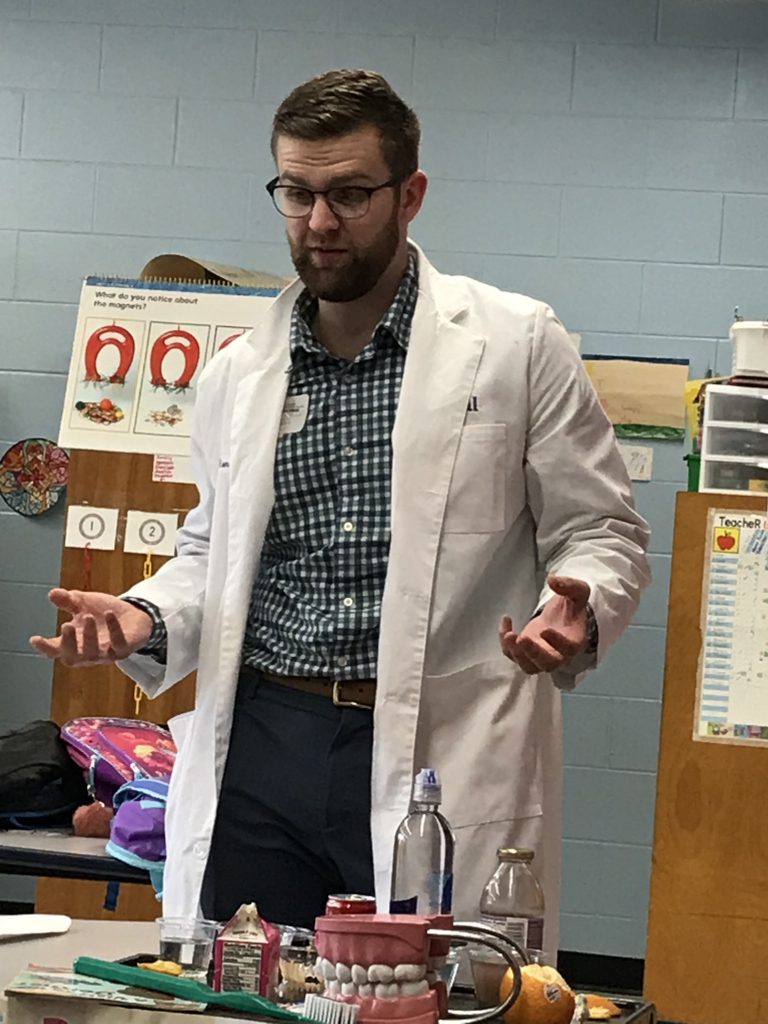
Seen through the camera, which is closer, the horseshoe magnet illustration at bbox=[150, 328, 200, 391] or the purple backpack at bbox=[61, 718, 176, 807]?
the purple backpack at bbox=[61, 718, 176, 807]

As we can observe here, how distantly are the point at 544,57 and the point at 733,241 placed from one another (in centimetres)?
81

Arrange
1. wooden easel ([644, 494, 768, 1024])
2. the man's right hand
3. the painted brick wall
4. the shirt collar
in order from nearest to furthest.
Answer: the man's right hand < the shirt collar < wooden easel ([644, 494, 768, 1024]) < the painted brick wall

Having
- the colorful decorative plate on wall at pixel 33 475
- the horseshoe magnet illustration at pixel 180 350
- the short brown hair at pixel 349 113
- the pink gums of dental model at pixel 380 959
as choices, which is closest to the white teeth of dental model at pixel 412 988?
the pink gums of dental model at pixel 380 959

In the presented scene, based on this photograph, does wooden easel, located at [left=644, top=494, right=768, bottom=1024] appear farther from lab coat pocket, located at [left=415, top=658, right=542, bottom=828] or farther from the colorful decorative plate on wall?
the colorful decorative plate on wall

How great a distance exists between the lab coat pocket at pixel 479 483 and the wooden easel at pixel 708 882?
175cm

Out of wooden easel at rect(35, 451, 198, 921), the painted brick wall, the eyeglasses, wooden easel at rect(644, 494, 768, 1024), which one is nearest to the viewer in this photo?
the eyeglasses

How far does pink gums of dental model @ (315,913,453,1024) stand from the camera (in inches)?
50.6

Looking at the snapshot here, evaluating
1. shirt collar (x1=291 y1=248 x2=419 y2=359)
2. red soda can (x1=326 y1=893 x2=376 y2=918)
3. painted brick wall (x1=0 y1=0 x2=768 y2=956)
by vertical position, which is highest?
painted brick wall (x1=0 y1=0 x2=768 y2=956)

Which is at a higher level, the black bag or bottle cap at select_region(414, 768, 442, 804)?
bottle cap at select_region(414, 768, 442, 804)

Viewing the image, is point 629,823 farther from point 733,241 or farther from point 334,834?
point 334,834

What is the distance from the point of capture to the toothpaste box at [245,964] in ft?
4.55

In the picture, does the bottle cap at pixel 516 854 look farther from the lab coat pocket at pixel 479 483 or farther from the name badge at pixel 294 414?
the name badge at pixel 294 414

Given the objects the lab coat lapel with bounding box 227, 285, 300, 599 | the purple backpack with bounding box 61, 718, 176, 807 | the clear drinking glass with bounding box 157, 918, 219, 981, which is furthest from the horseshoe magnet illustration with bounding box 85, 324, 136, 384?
the clear drinking glass with bounding box 157, 918, 219, 981

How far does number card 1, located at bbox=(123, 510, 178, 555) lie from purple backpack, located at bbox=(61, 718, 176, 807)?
68 cm
